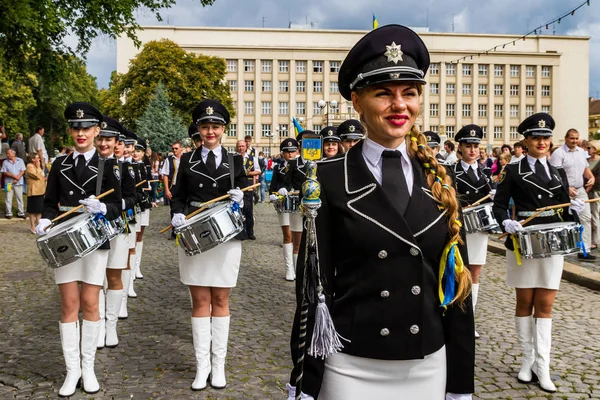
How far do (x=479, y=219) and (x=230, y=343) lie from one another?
3257 mm

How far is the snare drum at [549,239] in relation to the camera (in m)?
5.45

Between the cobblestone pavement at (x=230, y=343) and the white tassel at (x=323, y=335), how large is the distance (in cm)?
301

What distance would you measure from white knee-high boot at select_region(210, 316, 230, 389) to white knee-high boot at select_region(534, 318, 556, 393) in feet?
9.51

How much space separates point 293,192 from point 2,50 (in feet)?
40.2

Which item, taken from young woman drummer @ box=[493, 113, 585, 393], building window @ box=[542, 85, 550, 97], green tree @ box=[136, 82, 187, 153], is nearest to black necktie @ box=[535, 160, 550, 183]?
young woman drummer @ box=[493, 113, 585, 393]

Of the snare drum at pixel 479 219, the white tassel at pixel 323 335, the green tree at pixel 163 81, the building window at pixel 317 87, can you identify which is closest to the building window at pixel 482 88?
the building window at pixel 317 87

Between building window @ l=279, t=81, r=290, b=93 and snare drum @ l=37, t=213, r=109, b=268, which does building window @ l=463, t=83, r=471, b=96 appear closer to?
building window @ l=279, t=81, r=290, b=93

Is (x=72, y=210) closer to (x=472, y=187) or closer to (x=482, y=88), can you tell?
(x=472, y=187)

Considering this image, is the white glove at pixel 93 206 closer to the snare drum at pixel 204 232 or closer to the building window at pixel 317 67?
the snare drum at pixel 204 232

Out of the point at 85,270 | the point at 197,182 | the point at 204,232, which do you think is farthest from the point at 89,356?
the point at 197,182

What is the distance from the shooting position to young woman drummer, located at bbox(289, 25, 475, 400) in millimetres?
2479

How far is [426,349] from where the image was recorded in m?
2.52

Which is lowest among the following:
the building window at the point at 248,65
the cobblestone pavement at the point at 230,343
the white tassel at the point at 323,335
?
the cobblestone pavement at the point at 230,343

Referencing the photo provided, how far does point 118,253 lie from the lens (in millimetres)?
6852
